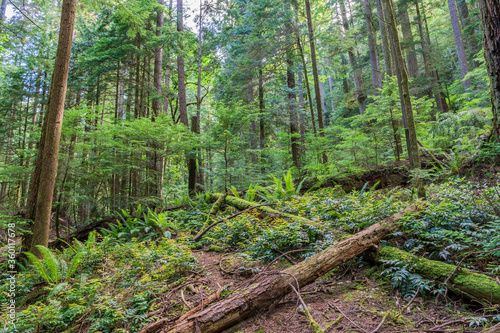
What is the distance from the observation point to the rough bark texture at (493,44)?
379 centimetres

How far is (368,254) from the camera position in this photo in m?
3.55

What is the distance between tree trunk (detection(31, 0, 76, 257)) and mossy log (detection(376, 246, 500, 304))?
6883 mm

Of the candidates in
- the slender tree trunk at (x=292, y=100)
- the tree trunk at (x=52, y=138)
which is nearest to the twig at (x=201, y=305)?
the tree trunk at (x=52, y=138)

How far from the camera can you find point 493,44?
12.6 ft

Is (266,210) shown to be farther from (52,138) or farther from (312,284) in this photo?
(52,138)

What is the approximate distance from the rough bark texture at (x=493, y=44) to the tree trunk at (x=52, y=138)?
8.32 meters

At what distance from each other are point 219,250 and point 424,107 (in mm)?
8861

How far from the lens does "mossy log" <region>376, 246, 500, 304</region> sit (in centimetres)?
231

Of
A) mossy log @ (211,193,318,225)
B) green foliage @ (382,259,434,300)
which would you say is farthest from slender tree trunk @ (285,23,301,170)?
green foliage @ (382,259,434,300)

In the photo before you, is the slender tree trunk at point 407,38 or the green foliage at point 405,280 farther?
the slender tree trunk at point 407,38

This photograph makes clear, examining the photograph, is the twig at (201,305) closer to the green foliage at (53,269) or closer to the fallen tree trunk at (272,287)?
the fallen tree trunk at (272,287)

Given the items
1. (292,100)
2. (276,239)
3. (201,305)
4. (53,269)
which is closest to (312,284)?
(276,239)

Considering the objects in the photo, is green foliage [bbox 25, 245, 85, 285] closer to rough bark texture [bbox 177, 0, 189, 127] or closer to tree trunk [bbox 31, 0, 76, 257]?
tree trunk [bbox 31, 0, 76, 257]

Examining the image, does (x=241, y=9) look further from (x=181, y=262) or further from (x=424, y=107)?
(x=181, y=262)
